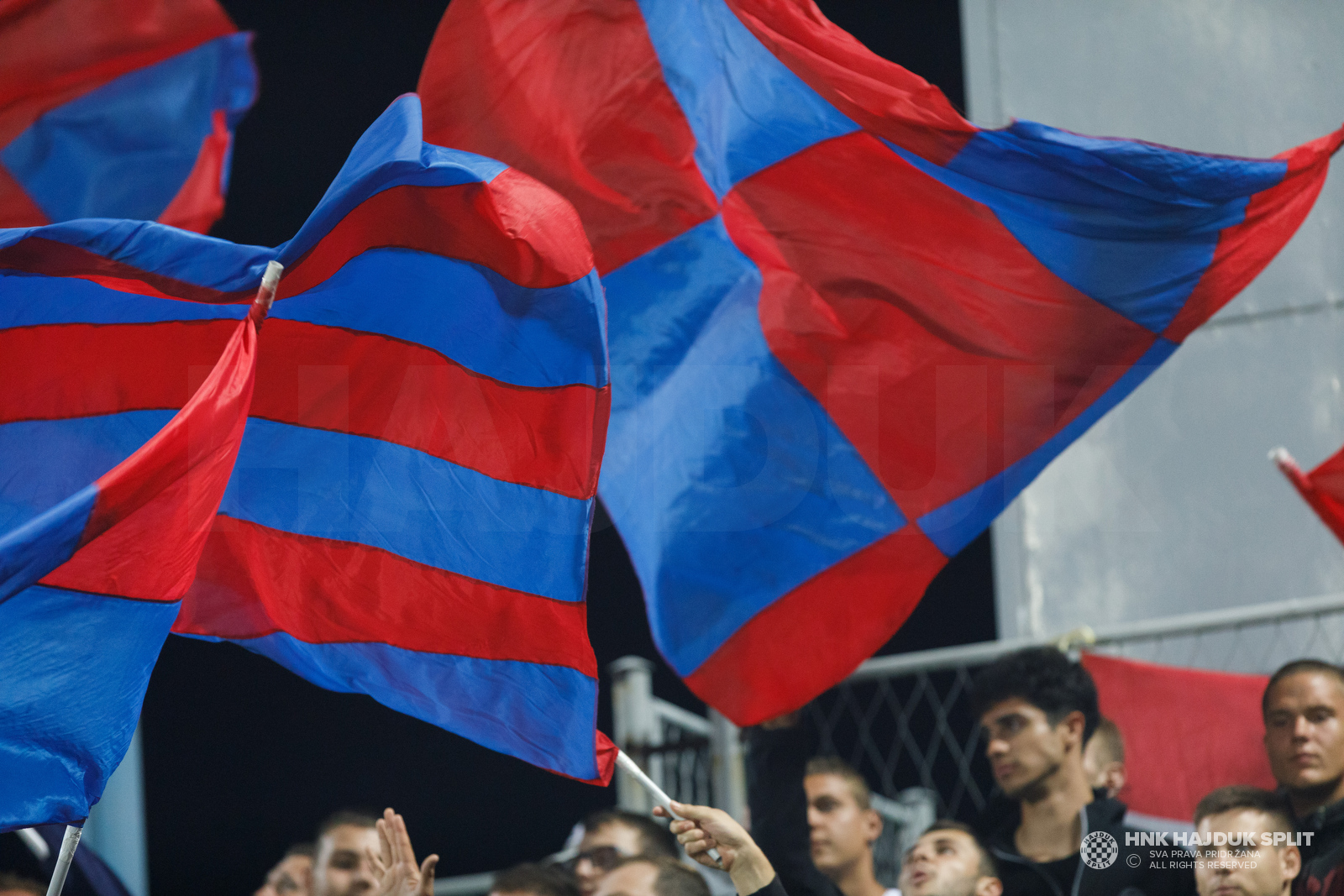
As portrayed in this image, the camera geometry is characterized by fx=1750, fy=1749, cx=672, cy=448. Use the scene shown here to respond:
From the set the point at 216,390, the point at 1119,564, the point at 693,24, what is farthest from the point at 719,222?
the point at 1119,564

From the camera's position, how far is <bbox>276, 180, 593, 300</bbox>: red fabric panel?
4.31 meters

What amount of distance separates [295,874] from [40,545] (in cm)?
368

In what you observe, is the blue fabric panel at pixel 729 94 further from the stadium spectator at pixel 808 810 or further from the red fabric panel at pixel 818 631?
the stadium spectator at pixel 808 810

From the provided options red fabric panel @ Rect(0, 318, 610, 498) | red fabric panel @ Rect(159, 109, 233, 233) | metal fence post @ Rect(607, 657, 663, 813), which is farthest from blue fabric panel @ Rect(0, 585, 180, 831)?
red fabric panel @ Rect(159, 109, 233, 233)

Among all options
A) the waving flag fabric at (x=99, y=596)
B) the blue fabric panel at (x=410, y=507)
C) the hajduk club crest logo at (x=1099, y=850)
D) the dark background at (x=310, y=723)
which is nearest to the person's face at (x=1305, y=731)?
the hajduk club crest logo at (x=1099, y=850)

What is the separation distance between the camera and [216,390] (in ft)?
12.4

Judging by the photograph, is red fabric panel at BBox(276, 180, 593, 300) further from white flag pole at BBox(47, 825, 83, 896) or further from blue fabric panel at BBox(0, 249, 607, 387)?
white flag pole at BBox(47, 825, 83, 896)

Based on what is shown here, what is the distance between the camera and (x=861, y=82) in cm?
512

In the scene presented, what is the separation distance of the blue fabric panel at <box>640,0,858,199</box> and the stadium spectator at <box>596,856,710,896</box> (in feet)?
6.70

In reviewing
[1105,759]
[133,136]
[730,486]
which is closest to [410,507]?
[730,486]

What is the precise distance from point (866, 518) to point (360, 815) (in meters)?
2.05

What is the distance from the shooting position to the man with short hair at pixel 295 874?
6.49 m

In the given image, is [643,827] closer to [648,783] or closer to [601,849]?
[601,849]

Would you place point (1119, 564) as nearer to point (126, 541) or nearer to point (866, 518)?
point (866, 518)
